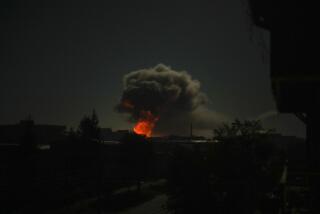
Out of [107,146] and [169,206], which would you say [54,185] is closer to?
[107,146]

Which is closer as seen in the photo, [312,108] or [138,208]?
[312,108]

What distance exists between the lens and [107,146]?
48469mm

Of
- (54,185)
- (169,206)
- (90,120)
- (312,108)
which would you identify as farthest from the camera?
(90,120)

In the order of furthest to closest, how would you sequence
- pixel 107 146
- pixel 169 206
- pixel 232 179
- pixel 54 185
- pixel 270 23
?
pixel 107 146 < pixel 54 185 < pixel 169 206 < pixel 232 179 < pixel 270 23

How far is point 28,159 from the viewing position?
88.2 ft

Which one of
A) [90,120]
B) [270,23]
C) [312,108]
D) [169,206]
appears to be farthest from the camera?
[90,120]

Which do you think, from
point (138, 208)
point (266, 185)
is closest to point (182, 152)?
point (266, 185)

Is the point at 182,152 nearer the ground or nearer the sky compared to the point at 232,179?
nearer the sky

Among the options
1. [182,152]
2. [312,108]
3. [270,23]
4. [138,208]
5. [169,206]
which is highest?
[270,23]

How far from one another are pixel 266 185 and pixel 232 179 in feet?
8.92

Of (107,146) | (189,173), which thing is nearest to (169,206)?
(189,173)

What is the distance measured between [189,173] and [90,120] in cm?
2602

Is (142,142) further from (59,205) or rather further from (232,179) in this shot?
(232,179)

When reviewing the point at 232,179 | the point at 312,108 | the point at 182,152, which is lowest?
the point at 232,179
